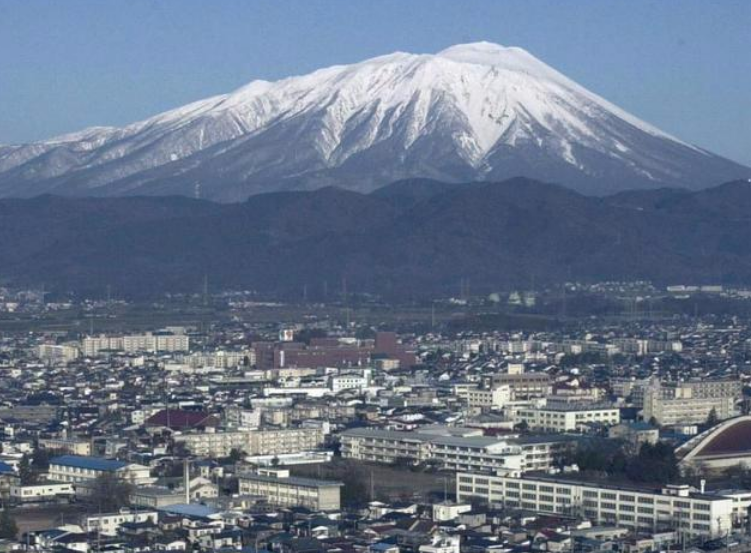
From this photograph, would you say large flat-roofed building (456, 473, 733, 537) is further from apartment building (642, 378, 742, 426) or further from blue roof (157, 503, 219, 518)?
apartment building (642, 378, 742, 426)

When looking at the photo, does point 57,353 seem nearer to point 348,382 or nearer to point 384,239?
point 348,382

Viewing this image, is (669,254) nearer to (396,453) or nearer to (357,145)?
(357,145)

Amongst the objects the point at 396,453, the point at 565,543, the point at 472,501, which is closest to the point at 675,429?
the point at 396,453

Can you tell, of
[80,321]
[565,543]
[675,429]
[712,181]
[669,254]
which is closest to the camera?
[565,543]

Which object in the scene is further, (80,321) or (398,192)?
(398,192)

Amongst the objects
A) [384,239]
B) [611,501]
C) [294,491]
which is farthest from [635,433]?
[384,239]

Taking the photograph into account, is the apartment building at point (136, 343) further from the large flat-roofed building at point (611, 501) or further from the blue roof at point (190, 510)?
the blue roof at point (190, 510)
